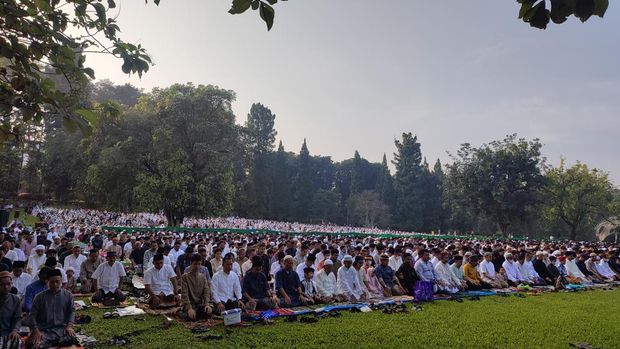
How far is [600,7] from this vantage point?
6.44 ft

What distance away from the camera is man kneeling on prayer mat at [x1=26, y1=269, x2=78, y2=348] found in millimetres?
5445

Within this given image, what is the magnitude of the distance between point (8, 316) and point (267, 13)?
5.15 m

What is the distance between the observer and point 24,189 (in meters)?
47.2

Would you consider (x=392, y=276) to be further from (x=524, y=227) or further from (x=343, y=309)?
(x=524, y=227)

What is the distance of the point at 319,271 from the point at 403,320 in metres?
2.40

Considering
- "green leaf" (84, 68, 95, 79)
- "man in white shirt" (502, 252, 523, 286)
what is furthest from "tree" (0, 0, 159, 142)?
"man in white shirt" (502, 252, 523, 286)

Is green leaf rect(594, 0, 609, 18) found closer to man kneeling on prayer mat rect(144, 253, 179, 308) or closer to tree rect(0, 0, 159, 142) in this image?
tree rect(0, 0, 159, 142)

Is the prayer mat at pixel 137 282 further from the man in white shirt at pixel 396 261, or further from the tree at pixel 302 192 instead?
the tree at pixel 302 192

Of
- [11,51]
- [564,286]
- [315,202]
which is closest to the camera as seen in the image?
[11,51]

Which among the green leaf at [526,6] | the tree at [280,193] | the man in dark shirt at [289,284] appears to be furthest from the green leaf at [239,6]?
the tree at [280,193]

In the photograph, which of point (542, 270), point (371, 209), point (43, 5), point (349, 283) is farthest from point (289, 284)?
point (371, 209)

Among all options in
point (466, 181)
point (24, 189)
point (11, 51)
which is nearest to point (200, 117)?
point (466, 181)

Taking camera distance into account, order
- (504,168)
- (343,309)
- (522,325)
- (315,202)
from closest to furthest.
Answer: (522,325)
(343,309)
(504,168)
(315,202)

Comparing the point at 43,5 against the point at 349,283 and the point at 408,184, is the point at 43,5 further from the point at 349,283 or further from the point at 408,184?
the point at 408,184
